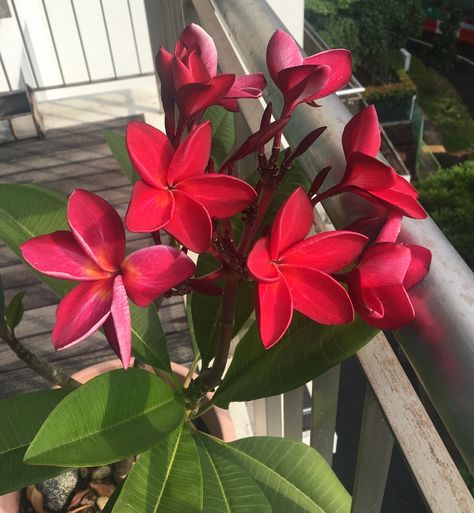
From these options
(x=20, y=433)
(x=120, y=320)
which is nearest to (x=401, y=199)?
(x=120, y=320)

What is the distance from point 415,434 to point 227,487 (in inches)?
10.2

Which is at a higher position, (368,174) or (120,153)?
(368,174)

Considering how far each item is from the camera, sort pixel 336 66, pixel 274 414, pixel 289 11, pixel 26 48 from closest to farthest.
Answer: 1. pixel 336 66
2. pixel 274 414
3. pixel 289 11
4. pixel 26 48

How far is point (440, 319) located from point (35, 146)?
236 cm

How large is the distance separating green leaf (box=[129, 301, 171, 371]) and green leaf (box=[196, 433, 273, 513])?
0.46 ft

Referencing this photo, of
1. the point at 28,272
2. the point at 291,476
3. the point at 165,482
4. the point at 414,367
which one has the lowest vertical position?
the point at 28,272

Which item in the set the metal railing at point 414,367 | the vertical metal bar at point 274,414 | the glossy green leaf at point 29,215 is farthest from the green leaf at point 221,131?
the vertical metal bar at point 274,414

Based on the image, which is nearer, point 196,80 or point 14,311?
point 196,80

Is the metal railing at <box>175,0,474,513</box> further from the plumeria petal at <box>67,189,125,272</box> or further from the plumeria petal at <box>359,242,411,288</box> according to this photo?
the plumeria petal at <box>67,189,125,272</box>

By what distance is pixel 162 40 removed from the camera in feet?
7.55

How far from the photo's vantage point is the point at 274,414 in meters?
1.31

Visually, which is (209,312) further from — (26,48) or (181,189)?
(26,48)

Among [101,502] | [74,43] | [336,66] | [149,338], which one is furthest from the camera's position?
[74,43]

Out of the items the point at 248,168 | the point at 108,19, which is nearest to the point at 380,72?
the point at 108,19
